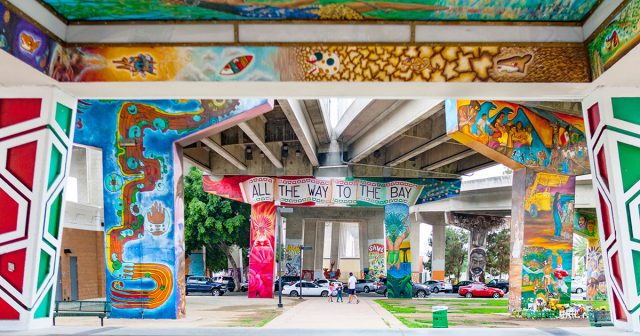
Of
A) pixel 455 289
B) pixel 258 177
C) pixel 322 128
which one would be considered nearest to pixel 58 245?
pixel 322 128

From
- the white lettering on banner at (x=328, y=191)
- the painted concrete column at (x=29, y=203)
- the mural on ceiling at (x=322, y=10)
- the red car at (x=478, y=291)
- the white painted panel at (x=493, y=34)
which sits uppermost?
the white lettering on banner at (x=328, y=191)

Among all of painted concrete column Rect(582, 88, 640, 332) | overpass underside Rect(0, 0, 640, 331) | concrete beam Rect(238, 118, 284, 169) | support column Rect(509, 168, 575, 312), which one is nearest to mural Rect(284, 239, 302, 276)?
concrete beam Rect(238, 118, 284, 169)

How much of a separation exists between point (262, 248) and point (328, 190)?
5269 mm

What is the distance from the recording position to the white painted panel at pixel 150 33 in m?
11.5

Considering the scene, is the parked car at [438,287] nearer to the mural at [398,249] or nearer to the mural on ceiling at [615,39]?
the mural at [398,249]

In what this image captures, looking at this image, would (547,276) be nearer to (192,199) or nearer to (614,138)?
(614,138)

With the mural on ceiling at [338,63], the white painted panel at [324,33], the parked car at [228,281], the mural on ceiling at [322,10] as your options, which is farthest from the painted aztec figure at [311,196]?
the mural on ceiling at [322,10]

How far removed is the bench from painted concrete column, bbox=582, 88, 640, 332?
1292 centimetres

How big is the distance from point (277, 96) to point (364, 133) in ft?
67.8

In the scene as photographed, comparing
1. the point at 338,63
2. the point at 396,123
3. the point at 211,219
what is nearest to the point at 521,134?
the point at 396,123

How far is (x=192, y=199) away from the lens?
150ft

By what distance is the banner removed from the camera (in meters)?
38.2

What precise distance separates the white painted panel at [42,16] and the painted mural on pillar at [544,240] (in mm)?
18365

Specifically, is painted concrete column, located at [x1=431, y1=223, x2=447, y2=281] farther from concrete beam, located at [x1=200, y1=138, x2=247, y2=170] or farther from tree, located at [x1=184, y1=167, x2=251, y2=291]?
concrete beam, located at [x1=200, y1=138, x2=247, y2=170]
